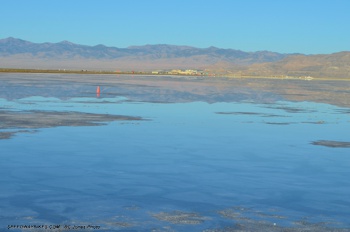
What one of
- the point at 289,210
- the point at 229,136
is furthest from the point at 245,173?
the point at 229,136

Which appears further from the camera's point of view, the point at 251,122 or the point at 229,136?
the point at 251,122

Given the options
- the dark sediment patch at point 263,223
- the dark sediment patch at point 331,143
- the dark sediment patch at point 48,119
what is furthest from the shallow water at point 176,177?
the dark sediment patch at point 48,119

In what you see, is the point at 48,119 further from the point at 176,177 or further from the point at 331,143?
the point at 176,177

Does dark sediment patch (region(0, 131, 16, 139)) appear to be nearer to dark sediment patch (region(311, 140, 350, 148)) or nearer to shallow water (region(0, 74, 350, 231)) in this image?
shallow water (region(0, 74, 350, 231))

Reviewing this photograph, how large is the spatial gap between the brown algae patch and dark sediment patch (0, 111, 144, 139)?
10.7 metres

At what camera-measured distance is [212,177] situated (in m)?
13.5

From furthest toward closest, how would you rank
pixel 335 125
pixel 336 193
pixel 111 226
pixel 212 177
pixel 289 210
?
1. pixel 335 125
2. pixel 212 177
3. pixel 336 193
4. pixel 289 210
5. pixel 111 226

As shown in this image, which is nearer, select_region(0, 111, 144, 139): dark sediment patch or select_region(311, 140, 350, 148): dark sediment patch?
select_region(311, 140, 350, 148): dark sediment patch

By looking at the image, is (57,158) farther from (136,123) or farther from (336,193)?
(136,123)

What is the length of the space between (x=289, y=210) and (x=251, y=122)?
51.7 ft

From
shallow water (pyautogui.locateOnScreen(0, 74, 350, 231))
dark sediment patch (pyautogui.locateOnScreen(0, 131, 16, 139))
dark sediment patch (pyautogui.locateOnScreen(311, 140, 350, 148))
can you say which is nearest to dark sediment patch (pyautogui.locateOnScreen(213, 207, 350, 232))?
shallow water (pyautogui.locateOnScreen(0, 74, 350, 231))

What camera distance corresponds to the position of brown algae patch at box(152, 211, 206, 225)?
31.7 ft

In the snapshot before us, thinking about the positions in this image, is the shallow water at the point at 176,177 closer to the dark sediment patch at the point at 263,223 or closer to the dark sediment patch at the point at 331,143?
the dark sediment patch at the point at 263,223

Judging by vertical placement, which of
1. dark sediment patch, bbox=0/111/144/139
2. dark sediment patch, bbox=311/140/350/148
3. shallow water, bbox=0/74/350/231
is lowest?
dark sediment patch, bbox=311/140/350/148
